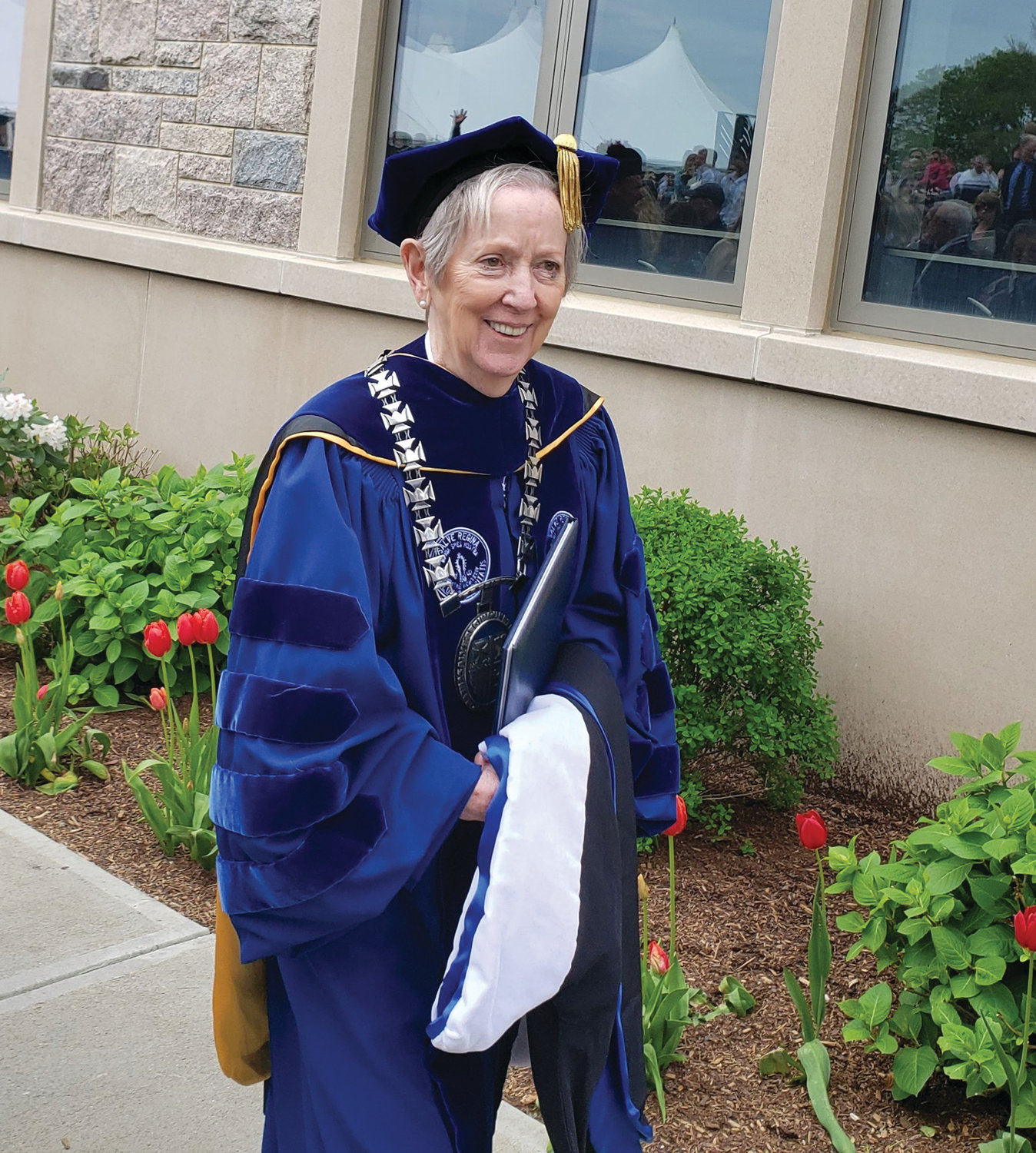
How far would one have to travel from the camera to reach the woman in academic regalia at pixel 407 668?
1666 mm

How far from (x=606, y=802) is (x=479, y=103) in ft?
16.1

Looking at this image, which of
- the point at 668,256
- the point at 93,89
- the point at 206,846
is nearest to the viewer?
the point at 206,846

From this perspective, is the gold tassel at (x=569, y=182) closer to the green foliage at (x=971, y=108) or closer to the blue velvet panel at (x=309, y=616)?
the blue velvet panel at (x=309, y=616)

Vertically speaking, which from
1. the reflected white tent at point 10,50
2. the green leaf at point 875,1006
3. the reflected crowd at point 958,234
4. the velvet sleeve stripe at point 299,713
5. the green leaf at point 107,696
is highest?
the reflected white tent at point 10,50

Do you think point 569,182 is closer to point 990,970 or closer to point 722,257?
point 990,970

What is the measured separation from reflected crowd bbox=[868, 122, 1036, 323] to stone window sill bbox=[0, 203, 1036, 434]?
208 mm

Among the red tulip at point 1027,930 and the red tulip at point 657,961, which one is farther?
the red tulip at point 657,961

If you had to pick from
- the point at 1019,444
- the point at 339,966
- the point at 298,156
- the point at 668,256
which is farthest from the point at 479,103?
the point at 339,966

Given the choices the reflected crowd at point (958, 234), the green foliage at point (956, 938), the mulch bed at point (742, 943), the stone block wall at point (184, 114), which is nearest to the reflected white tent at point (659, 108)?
the reflected crowd at point (958, 234)

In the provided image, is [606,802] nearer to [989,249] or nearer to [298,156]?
[989,249]

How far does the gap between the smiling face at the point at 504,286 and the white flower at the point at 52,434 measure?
4.94 meters

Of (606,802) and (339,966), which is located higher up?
(606,802)

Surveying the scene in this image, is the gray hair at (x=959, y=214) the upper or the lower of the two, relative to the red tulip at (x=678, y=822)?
upper

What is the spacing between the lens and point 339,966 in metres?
1.80
